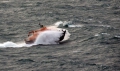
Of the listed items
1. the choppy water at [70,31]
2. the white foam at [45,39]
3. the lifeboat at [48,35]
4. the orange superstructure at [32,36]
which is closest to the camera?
the choppy water at [70,31]

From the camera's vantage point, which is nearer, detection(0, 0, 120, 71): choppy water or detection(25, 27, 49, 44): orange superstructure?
detection(0, 0, 120, 71): choppy water

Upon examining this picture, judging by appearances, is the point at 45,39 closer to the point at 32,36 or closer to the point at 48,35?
the point at 48,35

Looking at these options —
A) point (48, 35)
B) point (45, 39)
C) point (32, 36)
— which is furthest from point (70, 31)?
point (32, 36)

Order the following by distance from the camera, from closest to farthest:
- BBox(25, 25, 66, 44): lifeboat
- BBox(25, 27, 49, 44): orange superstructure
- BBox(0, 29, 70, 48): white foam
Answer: BBox(0, 29, 70, 48): white foam, BBox(25, 27, 49, 44): orange superstructure, BBox(25, 25, 66, 44): lifeboat

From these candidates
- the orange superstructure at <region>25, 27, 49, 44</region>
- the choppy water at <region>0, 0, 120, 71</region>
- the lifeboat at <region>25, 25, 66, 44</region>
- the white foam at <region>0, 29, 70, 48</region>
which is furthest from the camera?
the lifeboat at <region>25, 25, 66, 44</region>

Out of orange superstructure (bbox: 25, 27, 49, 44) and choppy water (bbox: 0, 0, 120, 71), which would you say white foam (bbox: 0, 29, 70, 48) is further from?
choppy water (bbox: 0, 0, 120, 71)

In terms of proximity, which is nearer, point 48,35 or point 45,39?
point 45,39

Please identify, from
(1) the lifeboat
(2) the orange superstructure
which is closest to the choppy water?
(1) the lifeboat

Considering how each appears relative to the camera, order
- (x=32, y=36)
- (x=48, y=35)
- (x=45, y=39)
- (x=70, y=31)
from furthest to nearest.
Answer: (x=70, y=31) < (x=32, y=36) < (x=48, y=35) < (x=45, y=39)

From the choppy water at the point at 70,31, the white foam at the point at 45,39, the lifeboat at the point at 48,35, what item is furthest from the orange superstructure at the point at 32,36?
the choppy water at the point at 70,31

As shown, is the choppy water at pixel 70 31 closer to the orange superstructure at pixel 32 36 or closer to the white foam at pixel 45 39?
the white foam at pixel 45 39
